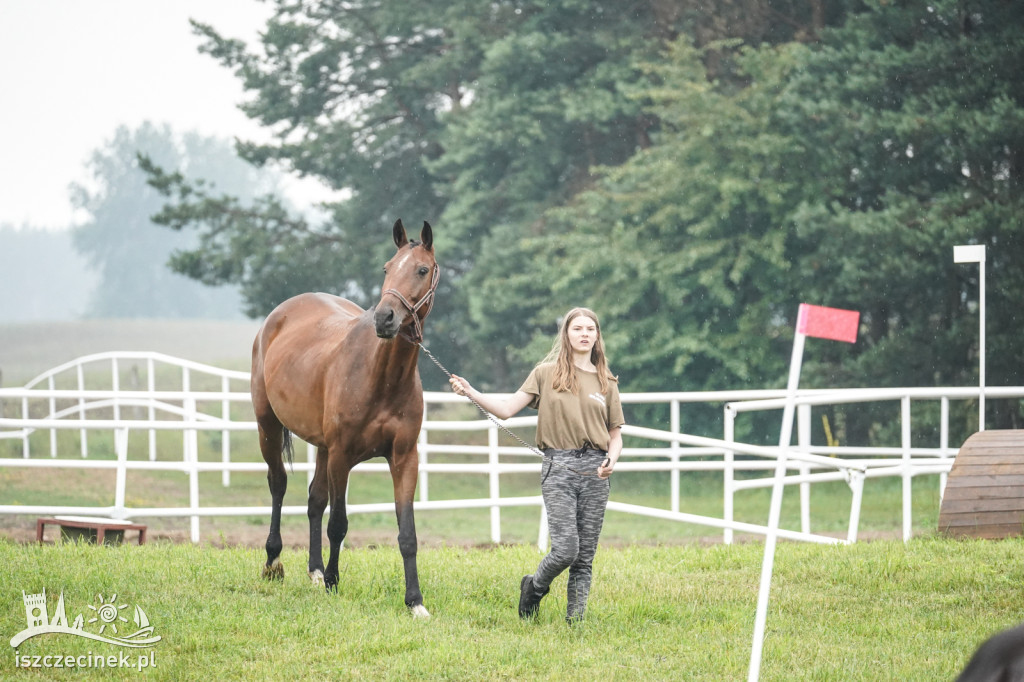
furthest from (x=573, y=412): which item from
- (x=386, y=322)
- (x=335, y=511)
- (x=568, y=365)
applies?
(x=335, y=511)

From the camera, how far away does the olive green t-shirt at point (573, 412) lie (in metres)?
6.01

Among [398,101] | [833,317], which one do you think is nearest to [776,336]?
[398,101]

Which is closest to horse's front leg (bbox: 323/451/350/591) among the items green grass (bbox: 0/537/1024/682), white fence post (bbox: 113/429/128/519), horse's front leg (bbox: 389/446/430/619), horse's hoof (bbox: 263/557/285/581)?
green grass (bbox: 0/537/1024/682)

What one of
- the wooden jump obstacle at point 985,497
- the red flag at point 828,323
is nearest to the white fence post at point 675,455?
the wooden jump obstacle at point 985,497

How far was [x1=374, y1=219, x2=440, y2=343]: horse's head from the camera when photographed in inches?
241

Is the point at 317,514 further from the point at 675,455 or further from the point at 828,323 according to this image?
the point at 828,323

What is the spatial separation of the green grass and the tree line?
12.1m

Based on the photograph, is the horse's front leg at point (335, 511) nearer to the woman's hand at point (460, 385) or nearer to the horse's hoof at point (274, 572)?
the horse's hoof at point (274, 572)

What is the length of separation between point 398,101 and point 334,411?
24.0 metres

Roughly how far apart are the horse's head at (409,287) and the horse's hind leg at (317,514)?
161cm

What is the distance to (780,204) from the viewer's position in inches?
848

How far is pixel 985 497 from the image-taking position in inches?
350

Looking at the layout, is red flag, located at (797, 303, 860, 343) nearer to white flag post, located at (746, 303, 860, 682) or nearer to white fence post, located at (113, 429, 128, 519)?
white flag post, located at (746, 303, 860, 682)

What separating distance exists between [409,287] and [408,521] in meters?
1.39
